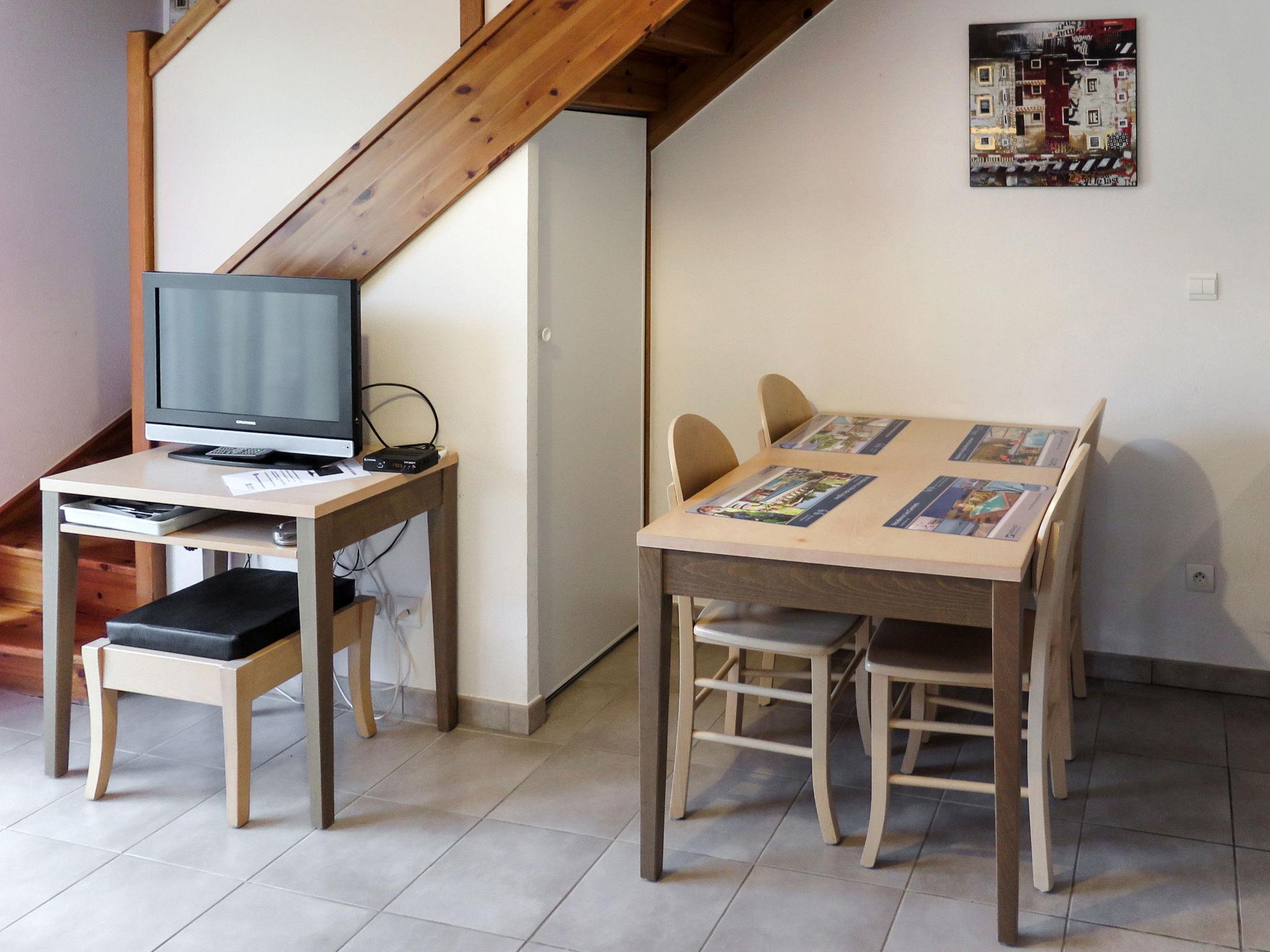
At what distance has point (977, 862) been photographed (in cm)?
252

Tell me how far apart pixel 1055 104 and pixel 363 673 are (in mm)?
2539

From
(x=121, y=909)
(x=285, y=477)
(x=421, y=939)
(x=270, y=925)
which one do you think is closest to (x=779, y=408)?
(x=285, y=477)

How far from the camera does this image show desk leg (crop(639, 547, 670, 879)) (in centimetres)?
234

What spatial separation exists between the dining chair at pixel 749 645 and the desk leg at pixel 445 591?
0.69 m

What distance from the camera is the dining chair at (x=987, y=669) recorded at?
7.57 ft

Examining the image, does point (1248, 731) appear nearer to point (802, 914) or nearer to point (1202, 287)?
point (1202, 287)

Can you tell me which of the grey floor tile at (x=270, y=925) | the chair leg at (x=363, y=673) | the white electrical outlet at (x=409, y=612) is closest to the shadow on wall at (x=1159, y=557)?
the white electrical outlet at (x=409, y=612)

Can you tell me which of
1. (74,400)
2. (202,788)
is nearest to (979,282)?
(202,788)

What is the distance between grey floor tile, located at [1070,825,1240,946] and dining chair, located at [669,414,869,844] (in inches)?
21.6

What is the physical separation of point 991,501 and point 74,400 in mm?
3085

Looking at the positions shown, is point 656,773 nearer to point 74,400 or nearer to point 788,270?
point 788,270

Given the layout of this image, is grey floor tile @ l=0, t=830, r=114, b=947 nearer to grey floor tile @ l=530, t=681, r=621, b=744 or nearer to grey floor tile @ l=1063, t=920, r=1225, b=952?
grey floor tile @ l=530, t=681, r=621, b=744

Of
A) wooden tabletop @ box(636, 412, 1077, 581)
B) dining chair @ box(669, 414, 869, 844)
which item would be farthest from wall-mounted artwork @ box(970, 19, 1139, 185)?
dining chair @ box(669, 414, 869, 844)

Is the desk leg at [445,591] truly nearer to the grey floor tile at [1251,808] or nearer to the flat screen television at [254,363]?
the flat screen television at [254,363]
